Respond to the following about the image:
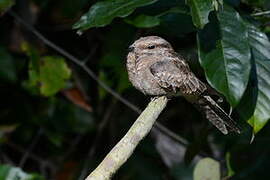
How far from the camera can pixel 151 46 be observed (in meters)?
3.08

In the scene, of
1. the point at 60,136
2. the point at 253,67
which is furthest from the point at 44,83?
the point at 253,67

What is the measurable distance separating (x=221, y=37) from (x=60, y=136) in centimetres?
238

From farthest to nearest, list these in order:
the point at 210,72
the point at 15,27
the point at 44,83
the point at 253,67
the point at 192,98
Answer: the point at 15,27 < the point at 44,83 < the point at 192,98 < the point at 253,67 < the point at 210,72

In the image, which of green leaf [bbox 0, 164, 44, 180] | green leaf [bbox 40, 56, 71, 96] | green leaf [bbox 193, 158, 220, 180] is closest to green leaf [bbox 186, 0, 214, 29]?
green leaf [bbox 193, 158, 220, 180]

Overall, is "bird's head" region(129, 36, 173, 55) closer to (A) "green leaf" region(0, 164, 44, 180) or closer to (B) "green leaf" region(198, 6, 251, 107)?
(B) "green leaf" region(198, 6, 251, 107)

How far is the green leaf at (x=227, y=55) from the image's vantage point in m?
2.23

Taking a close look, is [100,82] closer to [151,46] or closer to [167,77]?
[151,46]

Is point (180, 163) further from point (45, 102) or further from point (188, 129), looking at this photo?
point (45, 102)

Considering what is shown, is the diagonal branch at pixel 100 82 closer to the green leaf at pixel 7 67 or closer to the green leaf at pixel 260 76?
the green leaf at pixel 7 67

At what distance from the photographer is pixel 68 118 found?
4461 mm

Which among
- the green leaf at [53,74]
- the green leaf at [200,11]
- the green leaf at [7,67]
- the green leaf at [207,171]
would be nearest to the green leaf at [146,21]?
the green leaf at [200,11]

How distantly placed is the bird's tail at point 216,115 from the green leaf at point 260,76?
1.54ft

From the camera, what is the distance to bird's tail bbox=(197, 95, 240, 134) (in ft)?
9.72

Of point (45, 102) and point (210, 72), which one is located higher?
point (210, 72)
